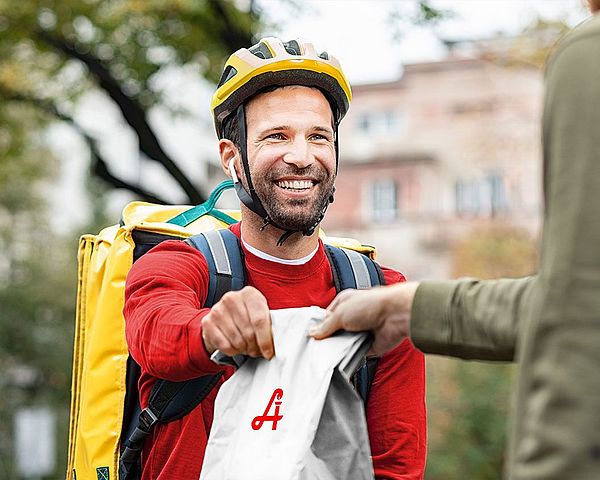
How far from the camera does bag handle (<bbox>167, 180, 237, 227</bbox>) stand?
4.37 meters

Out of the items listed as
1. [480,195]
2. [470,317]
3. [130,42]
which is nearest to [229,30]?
[130,42]

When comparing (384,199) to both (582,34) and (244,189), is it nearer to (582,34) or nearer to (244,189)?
(244,189)

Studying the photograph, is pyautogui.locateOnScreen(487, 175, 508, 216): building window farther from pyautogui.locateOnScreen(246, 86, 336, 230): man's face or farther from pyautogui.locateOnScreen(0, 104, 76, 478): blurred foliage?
pyautogui.locateOnScreen(246, 86, 336, 230): man's face

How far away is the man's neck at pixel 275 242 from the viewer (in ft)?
12.6

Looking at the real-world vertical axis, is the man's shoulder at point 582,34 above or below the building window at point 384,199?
above

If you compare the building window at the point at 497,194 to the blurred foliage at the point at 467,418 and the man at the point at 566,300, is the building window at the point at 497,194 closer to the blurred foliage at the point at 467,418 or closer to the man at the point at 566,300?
the blurred foliage at the point at 467,418

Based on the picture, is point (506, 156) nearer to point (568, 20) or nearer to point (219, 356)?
point (568, 20)

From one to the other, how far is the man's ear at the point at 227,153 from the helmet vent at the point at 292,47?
36 centimetres

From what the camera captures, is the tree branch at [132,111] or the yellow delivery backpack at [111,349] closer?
the yellow delivery backpack at [111,349]

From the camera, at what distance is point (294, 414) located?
9.41ft

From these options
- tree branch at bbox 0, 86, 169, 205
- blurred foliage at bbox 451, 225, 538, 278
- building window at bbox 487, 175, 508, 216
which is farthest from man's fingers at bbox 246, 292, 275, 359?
building window at bbox 487, 175, 508, 216

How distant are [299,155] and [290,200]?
0.15 m

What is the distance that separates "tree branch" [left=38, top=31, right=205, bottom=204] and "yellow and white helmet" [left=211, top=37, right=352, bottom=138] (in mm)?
9713

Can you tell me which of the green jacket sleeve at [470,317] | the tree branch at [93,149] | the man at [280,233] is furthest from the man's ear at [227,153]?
the tree branch at [93,149]
